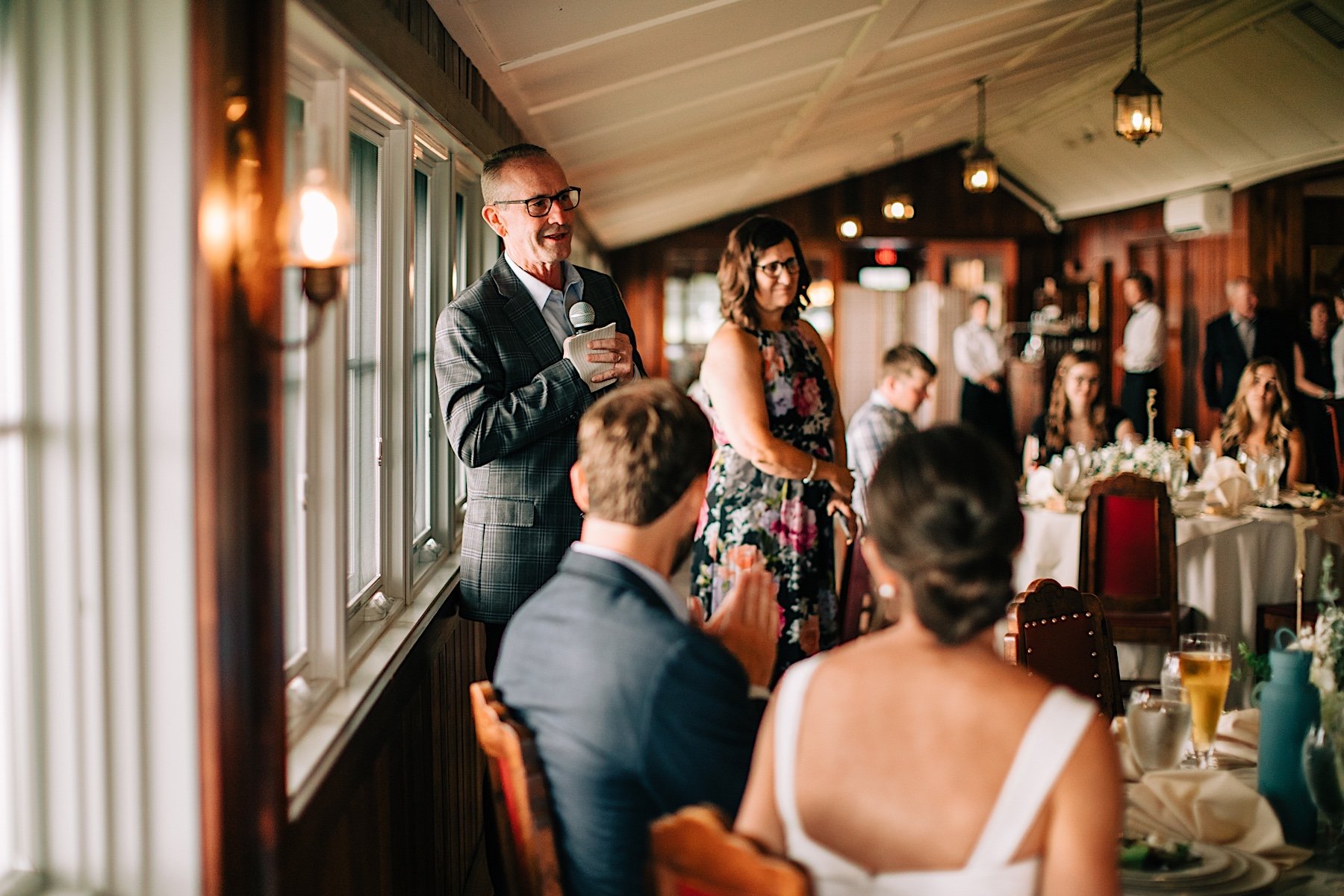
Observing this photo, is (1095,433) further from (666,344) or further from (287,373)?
(666,344)

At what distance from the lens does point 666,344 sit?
12.5 metres

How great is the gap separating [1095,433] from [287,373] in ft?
14.4

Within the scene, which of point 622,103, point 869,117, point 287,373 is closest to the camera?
point 287,373

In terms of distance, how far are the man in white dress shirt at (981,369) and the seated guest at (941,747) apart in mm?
7454

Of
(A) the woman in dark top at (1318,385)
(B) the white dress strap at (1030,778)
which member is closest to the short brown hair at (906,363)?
(B) the white dress strap at (1030,778)

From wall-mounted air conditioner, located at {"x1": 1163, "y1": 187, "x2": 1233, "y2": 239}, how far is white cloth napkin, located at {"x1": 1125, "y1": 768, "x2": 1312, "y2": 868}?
28.2ft

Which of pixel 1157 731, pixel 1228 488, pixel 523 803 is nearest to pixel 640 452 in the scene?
pixel 523 803

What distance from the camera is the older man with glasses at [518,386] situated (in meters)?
2.25

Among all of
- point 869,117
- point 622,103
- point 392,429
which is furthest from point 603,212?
point 392,429

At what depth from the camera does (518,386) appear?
2381 mm

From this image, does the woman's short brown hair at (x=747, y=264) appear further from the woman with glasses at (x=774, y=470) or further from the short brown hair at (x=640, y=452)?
the short brown hair at (x=640, y=452)

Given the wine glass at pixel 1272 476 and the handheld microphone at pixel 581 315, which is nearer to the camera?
the handheld microphone at pixel 581 315

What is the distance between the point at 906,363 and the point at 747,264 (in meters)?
1.93

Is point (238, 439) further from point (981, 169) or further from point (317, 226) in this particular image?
point (981, 169)
